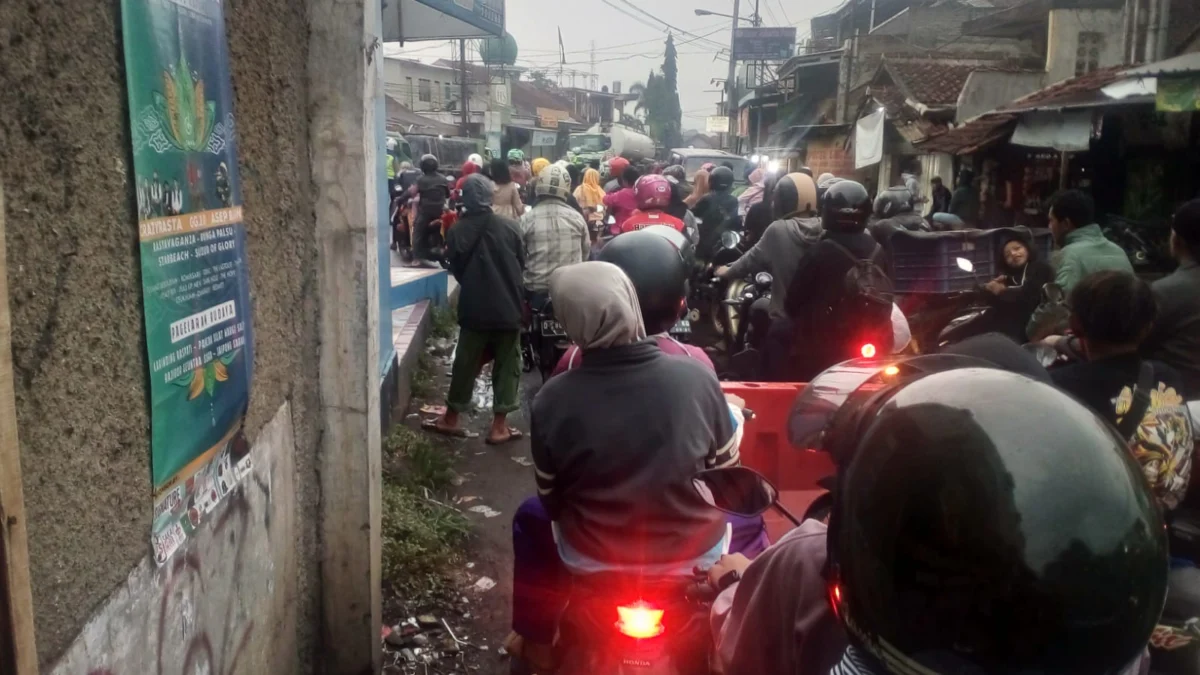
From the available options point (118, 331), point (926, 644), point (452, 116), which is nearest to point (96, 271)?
point (118, 331)

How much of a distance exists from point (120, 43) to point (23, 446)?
81cm

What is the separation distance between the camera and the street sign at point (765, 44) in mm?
52281

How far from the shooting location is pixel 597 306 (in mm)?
2643

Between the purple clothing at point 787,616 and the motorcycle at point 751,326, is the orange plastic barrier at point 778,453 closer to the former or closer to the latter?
the motorcycle at point 751,326

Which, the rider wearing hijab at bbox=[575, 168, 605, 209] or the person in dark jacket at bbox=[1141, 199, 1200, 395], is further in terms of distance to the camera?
the rider wearing hijab at bbox=[575, 168, 605, 209]

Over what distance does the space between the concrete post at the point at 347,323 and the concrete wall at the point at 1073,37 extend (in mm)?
18875

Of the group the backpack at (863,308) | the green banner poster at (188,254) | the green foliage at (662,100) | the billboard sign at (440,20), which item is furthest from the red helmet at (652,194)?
the green foliage at (662,100)

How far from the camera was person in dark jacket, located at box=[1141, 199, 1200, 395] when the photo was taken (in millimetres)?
3758

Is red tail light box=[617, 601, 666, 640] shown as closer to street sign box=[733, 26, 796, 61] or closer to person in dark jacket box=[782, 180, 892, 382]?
person in dark jacket box=[782, 180, 892, 382]

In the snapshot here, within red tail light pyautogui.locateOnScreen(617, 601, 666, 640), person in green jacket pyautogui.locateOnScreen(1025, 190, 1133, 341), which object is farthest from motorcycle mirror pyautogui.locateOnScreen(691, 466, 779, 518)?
person in green jacket pyautogui.locateOnScreen(1025, 190, 1133, 341)

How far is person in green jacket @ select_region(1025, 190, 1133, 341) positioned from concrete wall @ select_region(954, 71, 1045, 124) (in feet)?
40.9

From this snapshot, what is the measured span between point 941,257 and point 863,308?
1535mm

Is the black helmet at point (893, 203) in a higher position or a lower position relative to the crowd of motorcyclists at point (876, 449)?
higher

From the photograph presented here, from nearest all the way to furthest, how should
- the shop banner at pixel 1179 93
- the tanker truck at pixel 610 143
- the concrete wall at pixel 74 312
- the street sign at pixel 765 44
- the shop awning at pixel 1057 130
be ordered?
the concrete wall at pixel 74 312 → the shop banner at pixel 1179 93 → the shop awning at pixel 1057 130 → the tanker truck at pixel 610 143 → the street sign at pixel 765 44
